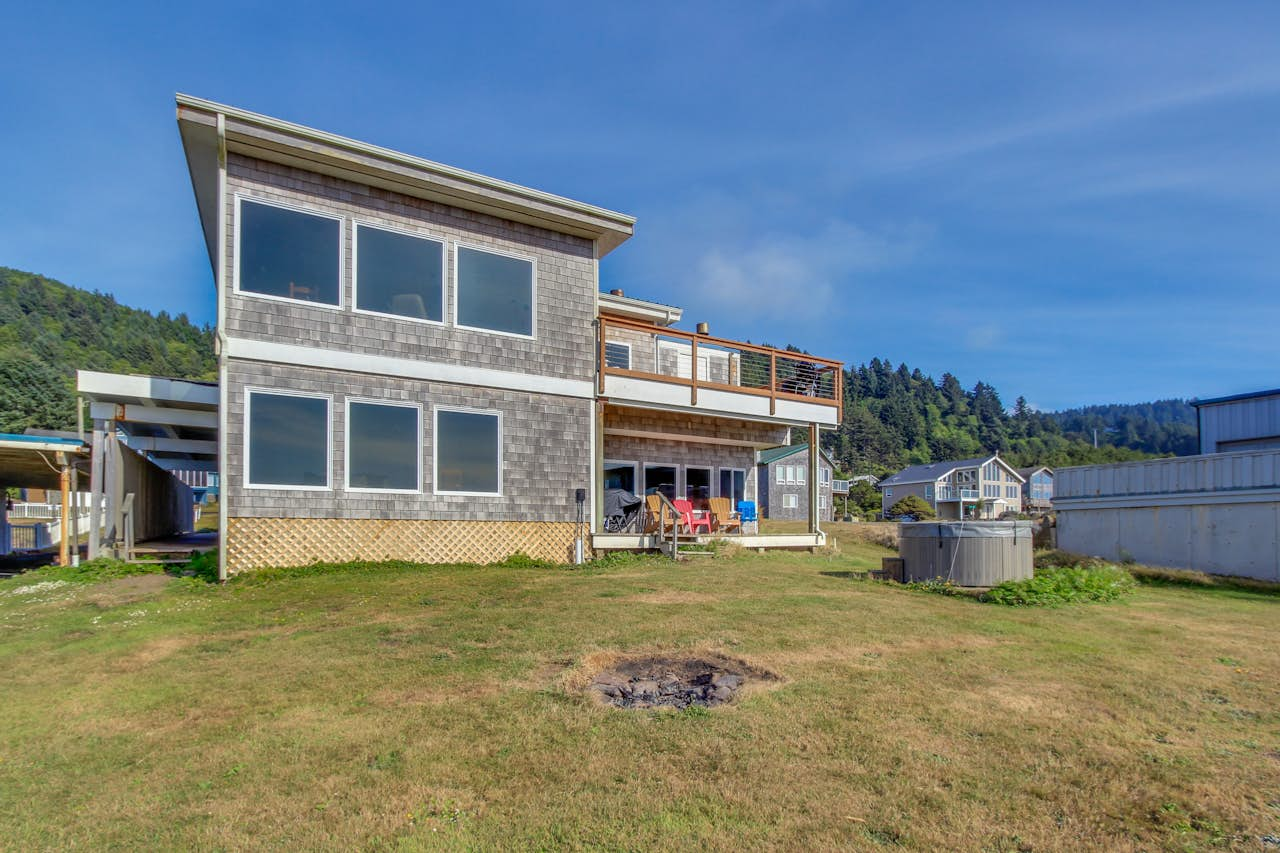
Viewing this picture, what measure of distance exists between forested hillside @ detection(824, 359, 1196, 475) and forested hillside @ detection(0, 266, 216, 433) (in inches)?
3350

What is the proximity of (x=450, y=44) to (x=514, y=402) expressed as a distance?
10924 millimetres

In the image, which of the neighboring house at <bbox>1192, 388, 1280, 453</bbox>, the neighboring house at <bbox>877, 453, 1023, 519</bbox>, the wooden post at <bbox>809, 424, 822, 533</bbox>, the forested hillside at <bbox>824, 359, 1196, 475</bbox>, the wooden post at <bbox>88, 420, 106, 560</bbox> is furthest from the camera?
the forested hillside at <bbox>824, 359, 1196, 475</bbox>

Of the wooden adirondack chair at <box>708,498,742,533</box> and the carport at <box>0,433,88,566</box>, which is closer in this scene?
the carport at <box>0,433,88,566</box>

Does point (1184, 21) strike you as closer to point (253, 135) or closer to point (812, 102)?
point (812, 102)

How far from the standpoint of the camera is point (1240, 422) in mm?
24391

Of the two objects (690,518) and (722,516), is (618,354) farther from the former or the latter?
(722,516)

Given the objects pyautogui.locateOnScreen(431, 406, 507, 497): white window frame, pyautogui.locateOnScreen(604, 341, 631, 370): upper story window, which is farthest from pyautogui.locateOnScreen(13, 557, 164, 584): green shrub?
pyautogui.locateOnScreen(604, 341, 631, 370): upper story window

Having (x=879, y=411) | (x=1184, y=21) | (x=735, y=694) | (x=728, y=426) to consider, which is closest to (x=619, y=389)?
(x=728, y=426)

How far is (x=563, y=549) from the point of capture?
1381 centimetres

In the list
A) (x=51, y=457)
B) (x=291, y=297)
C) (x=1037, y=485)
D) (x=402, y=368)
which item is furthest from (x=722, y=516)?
(x=1037, y=485)

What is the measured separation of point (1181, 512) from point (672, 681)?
1678cm

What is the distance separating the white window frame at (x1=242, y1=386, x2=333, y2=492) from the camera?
1090cm

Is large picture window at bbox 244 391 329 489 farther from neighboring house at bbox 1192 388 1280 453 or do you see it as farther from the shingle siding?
neighboring house at bbox 1192 388 1280 453

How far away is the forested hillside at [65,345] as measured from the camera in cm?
4694
